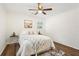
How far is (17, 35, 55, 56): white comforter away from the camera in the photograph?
49.6 inches

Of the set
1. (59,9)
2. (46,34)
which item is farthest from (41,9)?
(46,34)

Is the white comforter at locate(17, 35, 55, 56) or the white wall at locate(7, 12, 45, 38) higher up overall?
the white wall at locate(7, 12, 45, 38)

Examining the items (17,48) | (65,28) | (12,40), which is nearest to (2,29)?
(12,40)

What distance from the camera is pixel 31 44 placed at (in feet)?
4.37

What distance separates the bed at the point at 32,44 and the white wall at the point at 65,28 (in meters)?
0.14

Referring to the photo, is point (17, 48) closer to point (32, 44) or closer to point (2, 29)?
point (32, 44)

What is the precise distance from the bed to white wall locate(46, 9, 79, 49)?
0.46ft

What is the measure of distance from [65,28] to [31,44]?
1.86 ft

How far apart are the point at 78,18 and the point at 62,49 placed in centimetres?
51

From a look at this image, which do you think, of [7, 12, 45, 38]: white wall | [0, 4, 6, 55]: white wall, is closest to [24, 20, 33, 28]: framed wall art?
[7, 12, 45, 38]: white wall

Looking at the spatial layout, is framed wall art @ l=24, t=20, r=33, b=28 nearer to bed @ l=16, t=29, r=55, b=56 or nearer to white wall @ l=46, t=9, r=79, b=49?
bed @ l=16, t=29, r=55, b=56

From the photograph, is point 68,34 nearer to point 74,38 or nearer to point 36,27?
point 74,38

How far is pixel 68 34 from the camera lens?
4.36ft

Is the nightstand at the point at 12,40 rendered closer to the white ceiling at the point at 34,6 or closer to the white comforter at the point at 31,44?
the white comforter at the point at 31,44
